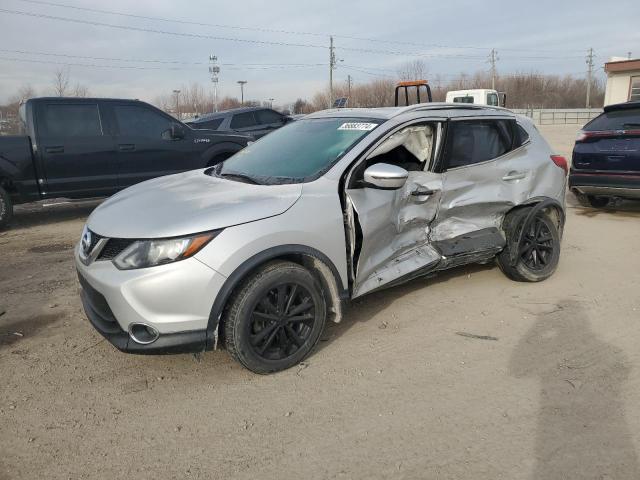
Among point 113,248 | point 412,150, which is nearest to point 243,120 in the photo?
point 412,150

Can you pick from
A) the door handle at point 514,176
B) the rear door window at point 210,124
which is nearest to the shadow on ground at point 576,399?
the door handle at point 514,176

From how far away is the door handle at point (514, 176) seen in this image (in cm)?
460

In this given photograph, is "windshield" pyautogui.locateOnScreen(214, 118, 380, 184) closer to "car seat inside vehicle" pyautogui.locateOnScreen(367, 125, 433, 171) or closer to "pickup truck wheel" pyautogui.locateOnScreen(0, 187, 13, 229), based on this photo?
"car seat inside vehicle" pyautogui.locateOnScreen(367, 125, 433, 171)

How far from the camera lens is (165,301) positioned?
283 centimetres

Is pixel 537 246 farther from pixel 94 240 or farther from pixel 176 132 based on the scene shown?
pixel 176 132

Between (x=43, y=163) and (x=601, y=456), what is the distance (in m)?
7.56

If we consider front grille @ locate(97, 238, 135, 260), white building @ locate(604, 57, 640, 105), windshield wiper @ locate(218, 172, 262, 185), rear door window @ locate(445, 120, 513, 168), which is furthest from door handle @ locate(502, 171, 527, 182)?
white building @ locate(604, 57, 640, 105)

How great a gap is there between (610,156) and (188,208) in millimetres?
6479

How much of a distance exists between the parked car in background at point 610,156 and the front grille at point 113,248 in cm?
679

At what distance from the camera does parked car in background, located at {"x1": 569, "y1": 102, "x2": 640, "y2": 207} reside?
6.98 m

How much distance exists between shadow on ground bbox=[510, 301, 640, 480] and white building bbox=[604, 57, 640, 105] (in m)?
31.0

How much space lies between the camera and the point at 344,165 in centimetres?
352

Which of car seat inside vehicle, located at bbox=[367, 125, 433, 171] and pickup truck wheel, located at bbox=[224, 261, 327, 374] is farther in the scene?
car seat inside vehicle, located at bbox=[367, 125, 433, 171]

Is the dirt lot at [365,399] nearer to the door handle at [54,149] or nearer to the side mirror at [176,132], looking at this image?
the door handle at [54,149]
